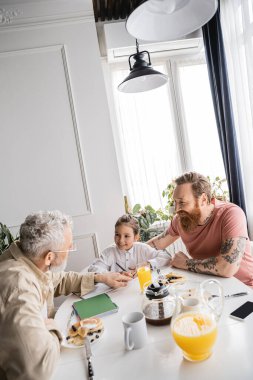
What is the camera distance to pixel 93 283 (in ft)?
5.08

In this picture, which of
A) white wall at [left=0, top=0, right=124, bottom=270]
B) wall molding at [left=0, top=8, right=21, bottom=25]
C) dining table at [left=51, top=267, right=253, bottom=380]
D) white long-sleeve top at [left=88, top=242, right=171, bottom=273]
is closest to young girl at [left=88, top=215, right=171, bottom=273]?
white long-sleeve top at [left=88, top=242, right=171, bottom=273]

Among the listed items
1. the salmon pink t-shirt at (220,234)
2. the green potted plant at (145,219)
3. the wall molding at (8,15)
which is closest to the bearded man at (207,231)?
the salmon pink t-shirt at (220,234)

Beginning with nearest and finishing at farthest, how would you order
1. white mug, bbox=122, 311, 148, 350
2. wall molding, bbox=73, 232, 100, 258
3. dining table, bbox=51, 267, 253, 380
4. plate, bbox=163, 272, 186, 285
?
dining table, bbox=51, 267, 253, 380, white mug, bbox=122, 311, 148, 350, plate, bbox=163, 272, 186, 285, wall molding, bbox=73, 232, 100, 258

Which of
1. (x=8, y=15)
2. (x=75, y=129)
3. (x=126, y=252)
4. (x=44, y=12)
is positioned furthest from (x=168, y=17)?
(x=8, y=15)

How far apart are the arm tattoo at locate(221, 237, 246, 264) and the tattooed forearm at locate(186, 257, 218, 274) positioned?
6 centimetres

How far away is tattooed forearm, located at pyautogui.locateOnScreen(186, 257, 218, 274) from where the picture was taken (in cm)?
149

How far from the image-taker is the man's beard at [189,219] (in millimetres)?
1759

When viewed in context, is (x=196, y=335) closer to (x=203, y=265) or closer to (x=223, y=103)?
(x=203, y=265)

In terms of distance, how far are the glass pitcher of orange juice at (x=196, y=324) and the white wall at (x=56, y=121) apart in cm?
182

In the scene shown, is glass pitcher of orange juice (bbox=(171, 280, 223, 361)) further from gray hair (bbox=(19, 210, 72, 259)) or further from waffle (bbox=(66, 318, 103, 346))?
gray hair (bbox=(19, 210, 72, 259))

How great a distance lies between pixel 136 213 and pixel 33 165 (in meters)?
1.09

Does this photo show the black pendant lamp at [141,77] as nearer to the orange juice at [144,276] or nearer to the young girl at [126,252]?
the young girl at [126,252]

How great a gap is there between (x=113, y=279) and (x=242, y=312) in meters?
0.65

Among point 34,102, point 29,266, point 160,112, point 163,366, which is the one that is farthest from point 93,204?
point 163,366
